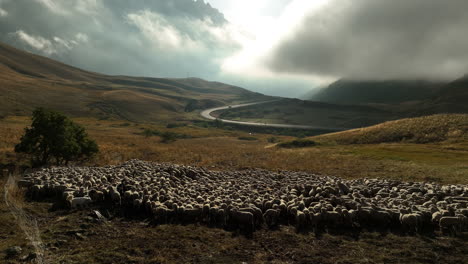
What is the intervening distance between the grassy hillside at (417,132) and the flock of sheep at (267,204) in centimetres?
5867

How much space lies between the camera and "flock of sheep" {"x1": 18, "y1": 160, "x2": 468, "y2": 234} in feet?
45.1

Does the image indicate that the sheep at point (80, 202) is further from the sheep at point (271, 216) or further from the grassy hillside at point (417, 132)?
the grassy hillside at point (417, 132)

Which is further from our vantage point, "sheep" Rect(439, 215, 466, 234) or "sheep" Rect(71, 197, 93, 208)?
"sheep" Rect(71, 197, 93, 208)

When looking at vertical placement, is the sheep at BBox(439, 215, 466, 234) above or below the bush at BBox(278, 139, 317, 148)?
below

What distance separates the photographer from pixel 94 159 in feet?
122

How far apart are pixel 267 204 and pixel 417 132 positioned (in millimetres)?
74613

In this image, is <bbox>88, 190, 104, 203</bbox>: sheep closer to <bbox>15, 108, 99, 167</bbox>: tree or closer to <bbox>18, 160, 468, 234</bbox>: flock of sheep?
<bbox>18, 160, 468, 234</bbox>: flock of sheep

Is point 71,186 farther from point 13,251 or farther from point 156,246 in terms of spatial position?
point 156,246

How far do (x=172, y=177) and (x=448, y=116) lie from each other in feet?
297

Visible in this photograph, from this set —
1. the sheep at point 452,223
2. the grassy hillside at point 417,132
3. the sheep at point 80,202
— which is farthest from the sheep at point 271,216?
the grassy hillside at point 417,132

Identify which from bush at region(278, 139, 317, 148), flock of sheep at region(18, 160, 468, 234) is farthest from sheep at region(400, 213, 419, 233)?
bush at region(278, 139, 317, 148)

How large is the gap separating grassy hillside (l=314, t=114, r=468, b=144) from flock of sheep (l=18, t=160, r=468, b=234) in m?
58.7

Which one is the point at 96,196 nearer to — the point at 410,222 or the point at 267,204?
the point at 267,204

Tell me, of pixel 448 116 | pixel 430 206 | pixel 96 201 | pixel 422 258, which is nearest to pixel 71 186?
pixel 96 201
